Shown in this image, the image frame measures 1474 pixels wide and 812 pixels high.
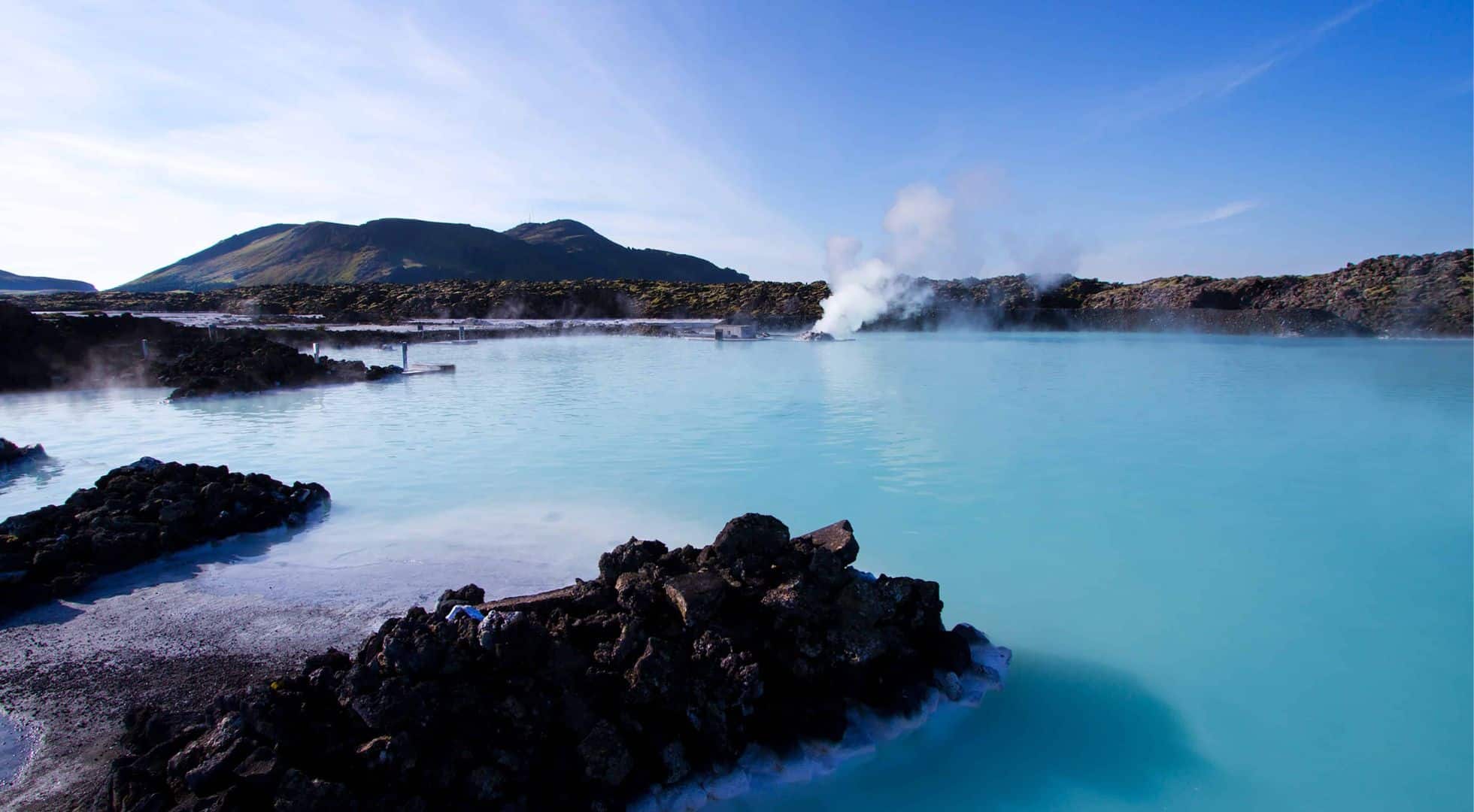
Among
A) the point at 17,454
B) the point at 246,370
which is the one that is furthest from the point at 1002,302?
the point at 17,454

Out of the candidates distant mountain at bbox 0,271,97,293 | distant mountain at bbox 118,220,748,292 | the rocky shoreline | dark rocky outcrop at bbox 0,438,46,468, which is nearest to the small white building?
the rocky shoreline

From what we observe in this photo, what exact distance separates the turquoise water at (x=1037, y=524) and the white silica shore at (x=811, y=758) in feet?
0.21

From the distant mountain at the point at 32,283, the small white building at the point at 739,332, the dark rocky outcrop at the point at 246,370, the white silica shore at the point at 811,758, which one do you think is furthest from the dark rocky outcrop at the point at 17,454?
the distant mountain at the point at 32,283

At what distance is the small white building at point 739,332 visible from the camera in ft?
82.6

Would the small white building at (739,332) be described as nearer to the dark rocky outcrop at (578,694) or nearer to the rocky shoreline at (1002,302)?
the rocky shoreline at (1002,302)

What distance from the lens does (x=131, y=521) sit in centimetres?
493

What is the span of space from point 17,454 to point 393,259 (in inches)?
3235

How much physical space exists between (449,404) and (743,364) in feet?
25.3

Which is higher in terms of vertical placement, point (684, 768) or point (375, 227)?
A: point (375, 227)

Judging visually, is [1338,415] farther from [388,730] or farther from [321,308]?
[321,308]

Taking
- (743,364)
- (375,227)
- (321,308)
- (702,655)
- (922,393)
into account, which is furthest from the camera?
(375,227)

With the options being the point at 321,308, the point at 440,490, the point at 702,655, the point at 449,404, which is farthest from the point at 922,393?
the point at 321,308

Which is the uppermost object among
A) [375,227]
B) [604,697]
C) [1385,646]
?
[375,227]

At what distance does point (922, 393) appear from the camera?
42.8 ft
